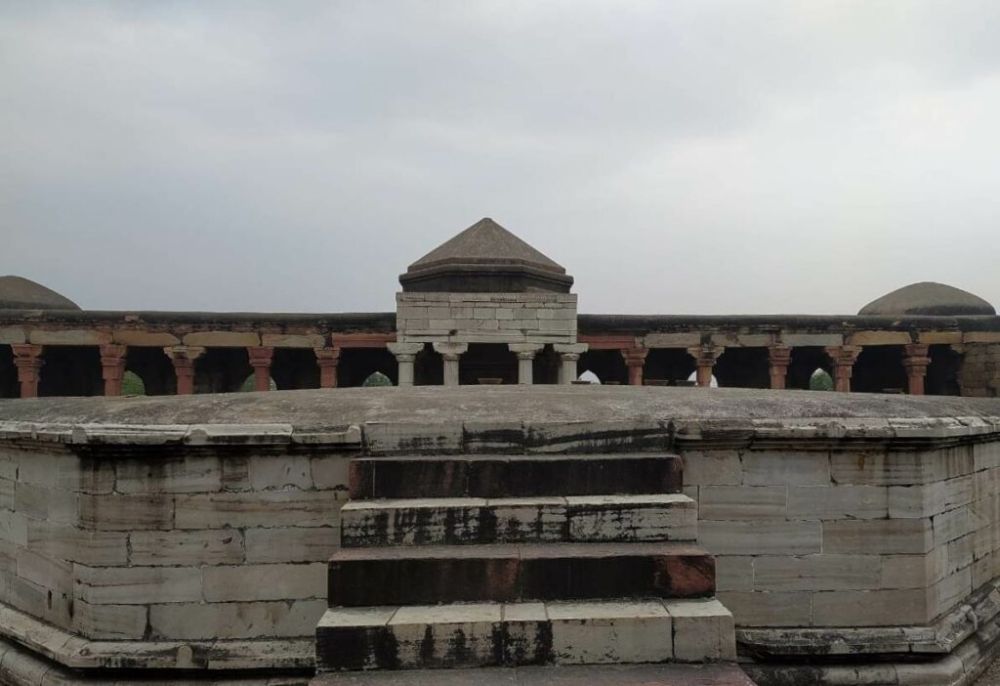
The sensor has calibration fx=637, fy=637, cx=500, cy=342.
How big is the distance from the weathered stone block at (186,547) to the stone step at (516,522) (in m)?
0.82

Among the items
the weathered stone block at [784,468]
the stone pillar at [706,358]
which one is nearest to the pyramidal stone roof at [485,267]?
the stone pillar at [706,358]

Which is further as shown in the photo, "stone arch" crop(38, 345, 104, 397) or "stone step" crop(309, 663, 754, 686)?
"stone arch" crop(38, 345, 104, 397)

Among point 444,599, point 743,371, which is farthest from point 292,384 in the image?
point 444,599

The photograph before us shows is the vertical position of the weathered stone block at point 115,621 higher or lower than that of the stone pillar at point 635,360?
lower

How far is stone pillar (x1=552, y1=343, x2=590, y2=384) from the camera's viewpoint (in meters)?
12.6

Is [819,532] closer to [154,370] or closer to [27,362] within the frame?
[27,362]

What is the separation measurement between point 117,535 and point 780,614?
12.2ft

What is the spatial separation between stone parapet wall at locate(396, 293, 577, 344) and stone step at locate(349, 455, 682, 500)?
907cm

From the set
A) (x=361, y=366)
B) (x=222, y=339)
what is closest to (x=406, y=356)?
(x=222, y=339)

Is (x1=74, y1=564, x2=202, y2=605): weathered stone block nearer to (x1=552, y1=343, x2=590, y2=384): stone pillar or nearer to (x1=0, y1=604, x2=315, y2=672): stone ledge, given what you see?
(x1=0, y1=604, x2=315, y2=672): stone ledge

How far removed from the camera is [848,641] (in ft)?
11.5

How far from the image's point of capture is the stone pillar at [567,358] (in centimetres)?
1264

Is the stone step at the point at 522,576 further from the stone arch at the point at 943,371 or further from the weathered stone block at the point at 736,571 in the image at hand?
the stone arch at the point at 943,371

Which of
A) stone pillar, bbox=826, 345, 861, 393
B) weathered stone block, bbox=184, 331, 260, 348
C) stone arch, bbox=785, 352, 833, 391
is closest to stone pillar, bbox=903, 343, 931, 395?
stone pillar, bbox=826, 345, 861, 393
